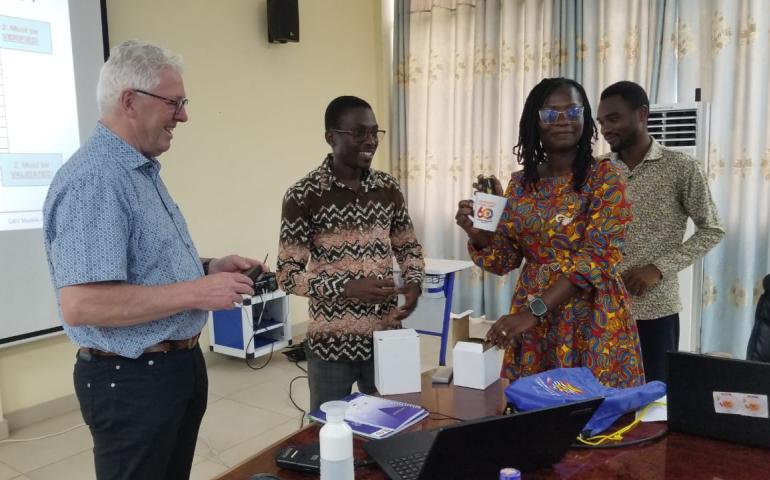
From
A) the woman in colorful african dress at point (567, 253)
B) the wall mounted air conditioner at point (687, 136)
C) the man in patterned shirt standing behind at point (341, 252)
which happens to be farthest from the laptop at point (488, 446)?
the wall mounted air conditioner at point (687, 136)

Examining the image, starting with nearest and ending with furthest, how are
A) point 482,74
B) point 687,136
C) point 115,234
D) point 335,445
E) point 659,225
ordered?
point 335,445 < point 115,234 < point 659,225 < point 687,136 < point 482,74

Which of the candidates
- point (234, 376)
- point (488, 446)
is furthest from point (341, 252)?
point (234, 376)

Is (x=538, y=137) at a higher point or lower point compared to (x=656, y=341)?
higher

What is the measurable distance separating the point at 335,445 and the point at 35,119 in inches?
108

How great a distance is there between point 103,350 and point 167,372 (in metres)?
0.15

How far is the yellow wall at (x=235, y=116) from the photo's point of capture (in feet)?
10.4

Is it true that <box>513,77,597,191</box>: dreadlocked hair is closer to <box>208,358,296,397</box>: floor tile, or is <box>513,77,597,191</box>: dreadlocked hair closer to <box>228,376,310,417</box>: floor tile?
<box>228,376,310,417</box>: floor tile

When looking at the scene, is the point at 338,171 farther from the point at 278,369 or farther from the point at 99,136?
the point at 278,369

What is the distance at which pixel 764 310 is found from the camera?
1883 millimetres

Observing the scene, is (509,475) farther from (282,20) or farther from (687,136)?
(282,20)

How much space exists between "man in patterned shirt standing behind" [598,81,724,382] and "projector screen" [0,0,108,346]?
265 cm

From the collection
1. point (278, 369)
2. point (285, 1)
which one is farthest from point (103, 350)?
point (285, 1)

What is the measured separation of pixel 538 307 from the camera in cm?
144

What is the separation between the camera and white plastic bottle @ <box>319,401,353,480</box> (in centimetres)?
89
